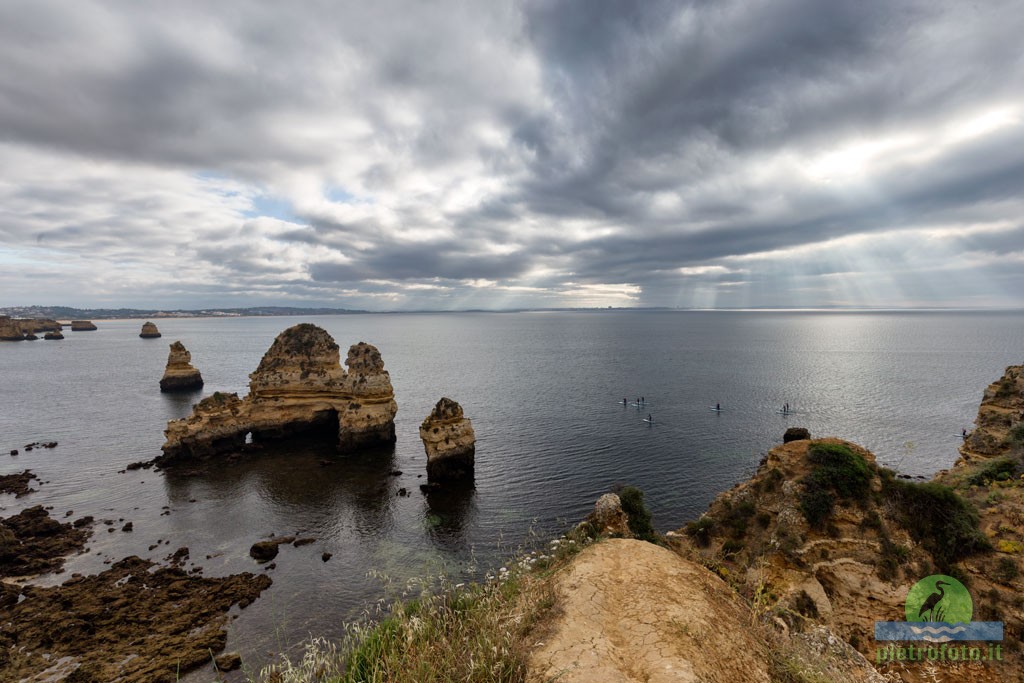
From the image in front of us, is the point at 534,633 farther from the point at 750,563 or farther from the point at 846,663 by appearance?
the point at 750,563

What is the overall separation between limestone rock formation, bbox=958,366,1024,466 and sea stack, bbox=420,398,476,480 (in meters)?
39.5

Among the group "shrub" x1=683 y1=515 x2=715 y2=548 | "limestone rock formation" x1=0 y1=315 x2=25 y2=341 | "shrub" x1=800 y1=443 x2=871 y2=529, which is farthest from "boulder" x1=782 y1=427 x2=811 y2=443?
"limestone rock formation" x1=0 y1=315 x2=25 y2=341

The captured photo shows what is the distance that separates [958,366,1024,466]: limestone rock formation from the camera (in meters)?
31.0

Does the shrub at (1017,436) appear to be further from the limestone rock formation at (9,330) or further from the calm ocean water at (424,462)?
the limestone rock formation at (9,330)

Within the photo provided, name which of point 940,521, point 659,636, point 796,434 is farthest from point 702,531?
point 796,434

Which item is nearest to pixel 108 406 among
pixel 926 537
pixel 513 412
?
pixel 513 412

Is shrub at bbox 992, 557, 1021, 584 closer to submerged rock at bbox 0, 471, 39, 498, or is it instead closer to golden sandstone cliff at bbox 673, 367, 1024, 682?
golden sandstone cliff at bbox 673, 367, 1024, 682

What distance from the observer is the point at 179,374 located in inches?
3004

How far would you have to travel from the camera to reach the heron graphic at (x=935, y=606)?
1401 centimetres

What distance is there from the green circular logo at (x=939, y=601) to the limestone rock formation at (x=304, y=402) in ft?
135

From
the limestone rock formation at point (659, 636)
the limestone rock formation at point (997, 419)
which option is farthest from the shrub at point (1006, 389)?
the limestone rock formation at point (659, 636)

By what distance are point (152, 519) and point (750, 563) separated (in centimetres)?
3924

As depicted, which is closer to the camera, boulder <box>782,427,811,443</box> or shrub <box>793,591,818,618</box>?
shrub <box>793,591,818,618</box>

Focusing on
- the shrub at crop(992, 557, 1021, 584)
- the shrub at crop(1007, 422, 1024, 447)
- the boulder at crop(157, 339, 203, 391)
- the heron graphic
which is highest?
the shrub at crop(1007, 422, 1024, 447)
